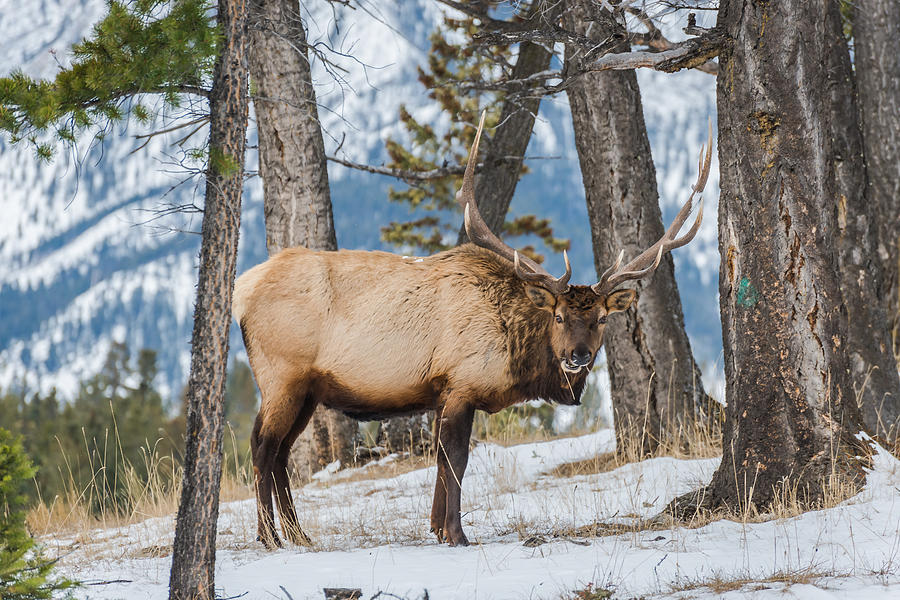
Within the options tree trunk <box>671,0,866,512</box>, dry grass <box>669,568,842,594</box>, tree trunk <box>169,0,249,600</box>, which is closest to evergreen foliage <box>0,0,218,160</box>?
tree trunk <box>169,0,249,600</box>

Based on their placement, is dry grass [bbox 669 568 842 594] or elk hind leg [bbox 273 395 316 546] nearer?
dry grass [bbox 669 568 842 594]

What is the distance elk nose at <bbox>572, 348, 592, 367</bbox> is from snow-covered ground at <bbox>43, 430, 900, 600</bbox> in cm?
98

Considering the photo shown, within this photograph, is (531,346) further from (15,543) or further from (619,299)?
(15,543)

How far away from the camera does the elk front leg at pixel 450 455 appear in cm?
639

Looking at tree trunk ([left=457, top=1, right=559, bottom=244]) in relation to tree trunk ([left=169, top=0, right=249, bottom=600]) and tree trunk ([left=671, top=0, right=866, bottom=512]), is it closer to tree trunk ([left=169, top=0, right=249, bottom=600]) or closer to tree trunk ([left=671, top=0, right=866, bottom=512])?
tree trunk ([left=671, top=0, right=866, bottom=512])

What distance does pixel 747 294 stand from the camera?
6012 mm

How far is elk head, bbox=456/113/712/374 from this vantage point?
660 centimetres

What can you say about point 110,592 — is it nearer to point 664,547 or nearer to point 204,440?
point 204,440

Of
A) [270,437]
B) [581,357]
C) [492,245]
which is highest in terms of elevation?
[492,245]

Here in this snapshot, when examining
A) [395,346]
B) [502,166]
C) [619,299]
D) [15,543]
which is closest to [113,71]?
[15,543]

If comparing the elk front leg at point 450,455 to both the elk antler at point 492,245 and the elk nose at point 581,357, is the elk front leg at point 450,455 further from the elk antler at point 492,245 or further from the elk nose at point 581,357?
the elk antler at point 492,245

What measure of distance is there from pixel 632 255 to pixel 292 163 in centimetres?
375

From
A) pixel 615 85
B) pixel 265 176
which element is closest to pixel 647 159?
pixel 615 85

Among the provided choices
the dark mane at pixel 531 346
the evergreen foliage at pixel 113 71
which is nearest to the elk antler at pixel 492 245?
the dark mane at pixel 531 346
